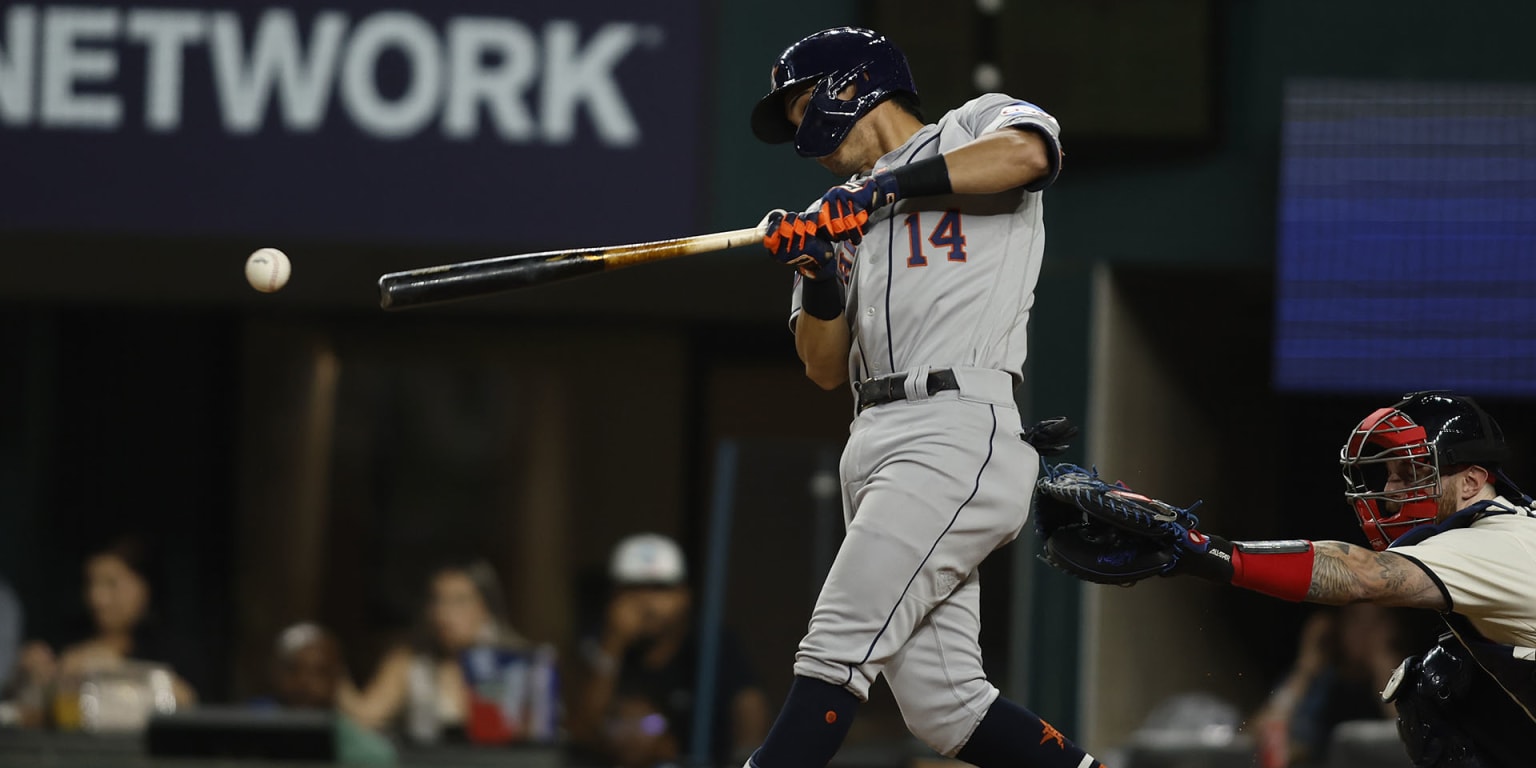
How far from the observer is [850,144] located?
3.59 meters

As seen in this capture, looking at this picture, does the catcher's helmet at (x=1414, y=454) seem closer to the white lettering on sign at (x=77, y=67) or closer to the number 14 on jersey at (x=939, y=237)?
the number 14 on jersey at (x=939, y=237)

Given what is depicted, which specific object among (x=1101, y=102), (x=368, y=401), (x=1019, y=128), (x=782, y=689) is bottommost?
(x=782, y=689)

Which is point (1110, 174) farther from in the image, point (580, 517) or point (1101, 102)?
point (580, 517)

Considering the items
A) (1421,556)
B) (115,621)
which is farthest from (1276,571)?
(115,621)

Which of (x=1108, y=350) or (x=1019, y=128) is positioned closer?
(x=1019, y=128)

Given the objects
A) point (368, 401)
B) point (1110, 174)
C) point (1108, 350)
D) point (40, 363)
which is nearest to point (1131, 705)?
point (1108, 350)

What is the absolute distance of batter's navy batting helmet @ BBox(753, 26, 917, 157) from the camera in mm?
3537

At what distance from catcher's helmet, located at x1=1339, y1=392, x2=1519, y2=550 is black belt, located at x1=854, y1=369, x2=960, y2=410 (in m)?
0.76

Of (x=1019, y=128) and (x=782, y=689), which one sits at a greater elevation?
(x=1019, y=128)

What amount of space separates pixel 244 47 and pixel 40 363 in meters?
2.41

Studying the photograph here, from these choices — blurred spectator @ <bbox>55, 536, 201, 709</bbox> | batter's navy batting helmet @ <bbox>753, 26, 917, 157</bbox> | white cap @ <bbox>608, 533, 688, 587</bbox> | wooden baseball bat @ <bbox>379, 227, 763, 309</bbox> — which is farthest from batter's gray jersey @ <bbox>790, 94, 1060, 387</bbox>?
blurred spectator @ <bbox>55, 536, 201, 709</bbox>

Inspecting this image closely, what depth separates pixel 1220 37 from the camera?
681 centimetres

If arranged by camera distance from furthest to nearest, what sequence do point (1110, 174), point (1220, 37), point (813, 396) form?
point (813, 396), point (1110, 174), point (1220, 37)

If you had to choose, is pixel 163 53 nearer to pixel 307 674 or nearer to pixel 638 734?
Result: pixel 307 674
